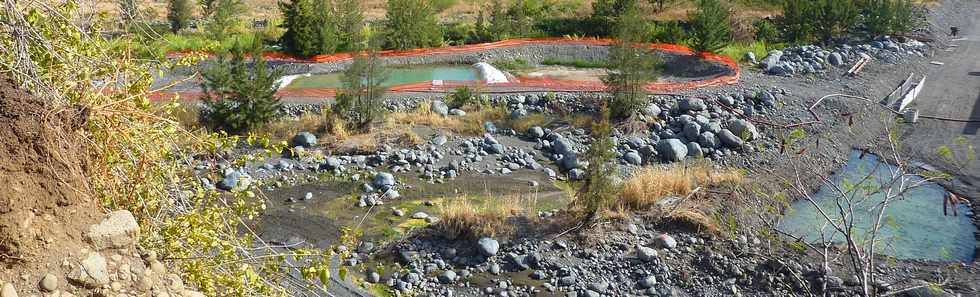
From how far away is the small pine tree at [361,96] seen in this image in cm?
1484

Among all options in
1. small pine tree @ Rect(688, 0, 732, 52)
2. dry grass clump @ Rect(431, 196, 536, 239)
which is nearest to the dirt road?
small pine tree @ Rect(688, 0, 732, 52)

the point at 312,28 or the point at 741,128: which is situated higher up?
the point at 312,28

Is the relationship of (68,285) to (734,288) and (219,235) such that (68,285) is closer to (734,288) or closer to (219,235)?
(219,235)

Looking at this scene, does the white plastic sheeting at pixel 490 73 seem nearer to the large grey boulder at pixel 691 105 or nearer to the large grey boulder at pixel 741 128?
the large grey boulder at pixel 691 105

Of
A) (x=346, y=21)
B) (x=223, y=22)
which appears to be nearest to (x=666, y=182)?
(x=346, y=21)

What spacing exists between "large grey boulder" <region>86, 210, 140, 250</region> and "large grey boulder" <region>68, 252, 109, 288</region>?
0.07m

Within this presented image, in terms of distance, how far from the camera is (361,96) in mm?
14984

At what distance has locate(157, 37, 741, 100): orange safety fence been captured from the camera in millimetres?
17438

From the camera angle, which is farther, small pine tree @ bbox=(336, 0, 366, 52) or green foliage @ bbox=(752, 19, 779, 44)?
green foliage @ bbox=(752, 19, 779, 44)

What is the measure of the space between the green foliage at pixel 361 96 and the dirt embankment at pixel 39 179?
1099 cm

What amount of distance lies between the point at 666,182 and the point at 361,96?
5.77 m

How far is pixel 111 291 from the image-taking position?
12.1ft

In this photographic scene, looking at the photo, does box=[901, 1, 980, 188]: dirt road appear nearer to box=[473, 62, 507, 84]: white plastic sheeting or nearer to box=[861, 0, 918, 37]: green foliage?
box=[861, 0, 918, 37]: green foliage

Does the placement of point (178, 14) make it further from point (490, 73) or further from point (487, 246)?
point (487, 246)
